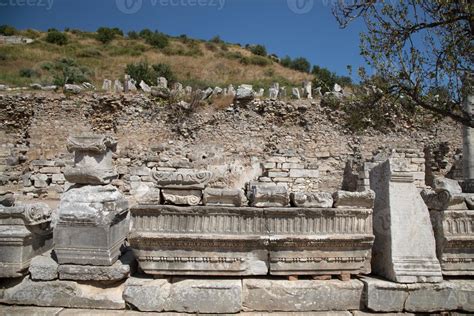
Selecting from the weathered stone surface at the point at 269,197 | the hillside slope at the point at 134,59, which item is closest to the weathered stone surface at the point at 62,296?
the weathered stone surface at the point at 269,197

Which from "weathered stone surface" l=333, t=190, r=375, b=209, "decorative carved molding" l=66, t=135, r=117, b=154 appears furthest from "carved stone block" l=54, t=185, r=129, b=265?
"weathered stone surface" l=333, t=190, r=375, b=209

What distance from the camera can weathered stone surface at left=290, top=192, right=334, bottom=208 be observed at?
124 inches

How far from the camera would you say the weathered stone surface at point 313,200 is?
10.3ft

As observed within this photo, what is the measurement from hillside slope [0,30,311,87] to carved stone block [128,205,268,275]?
2237cm

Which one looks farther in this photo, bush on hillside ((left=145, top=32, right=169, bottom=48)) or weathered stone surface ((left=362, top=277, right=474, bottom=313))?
bush on hillside ((left=145, top=32, right=169, bottom=48))

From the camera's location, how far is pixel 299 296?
9.53 feet

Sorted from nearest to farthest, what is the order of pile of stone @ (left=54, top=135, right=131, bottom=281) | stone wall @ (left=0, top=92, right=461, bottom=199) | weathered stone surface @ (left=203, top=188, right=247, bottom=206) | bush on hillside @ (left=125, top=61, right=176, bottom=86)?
pile of stone @ (left=54, top=135, right=131, bottom=281) < weathered stone surface @ (left=203, top=188, right=247, bottom=206) < stone wall @ (left=0, top=92, right=461, bottom=199) < bush on hillside @ (left=125, top=61, right=176, bottom=86)

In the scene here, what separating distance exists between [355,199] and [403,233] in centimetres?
55

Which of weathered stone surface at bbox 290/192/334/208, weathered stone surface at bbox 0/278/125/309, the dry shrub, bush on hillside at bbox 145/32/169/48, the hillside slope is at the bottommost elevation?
weathered stone surface at bbox 0/278/125/309

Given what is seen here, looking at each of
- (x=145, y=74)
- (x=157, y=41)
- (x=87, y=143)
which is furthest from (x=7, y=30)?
(x=87, y=143)

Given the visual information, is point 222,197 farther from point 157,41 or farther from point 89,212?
point 157,41

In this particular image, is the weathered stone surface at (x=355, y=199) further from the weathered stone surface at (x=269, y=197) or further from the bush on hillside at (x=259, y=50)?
the bush on hillside at (x=259, y=50)

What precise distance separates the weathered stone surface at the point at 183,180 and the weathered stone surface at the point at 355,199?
1256 mm

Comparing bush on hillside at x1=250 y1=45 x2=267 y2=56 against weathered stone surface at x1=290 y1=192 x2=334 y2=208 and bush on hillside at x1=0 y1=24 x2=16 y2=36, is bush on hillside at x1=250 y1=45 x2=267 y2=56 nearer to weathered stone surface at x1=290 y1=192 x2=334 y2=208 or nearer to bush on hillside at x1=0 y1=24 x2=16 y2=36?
bush on hillside at x1=0 y1=24 x2=16 y2=36
